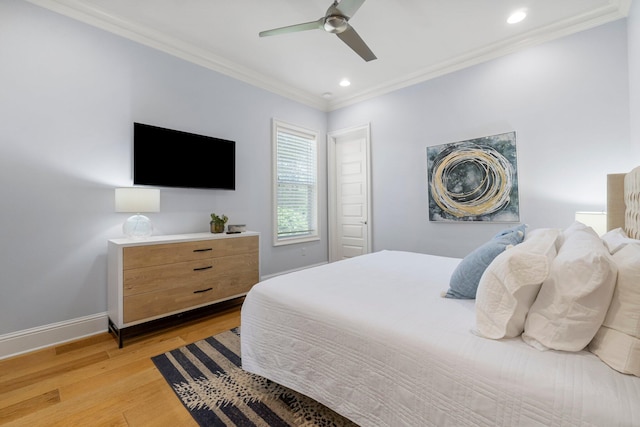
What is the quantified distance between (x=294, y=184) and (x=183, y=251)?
6.56 feet

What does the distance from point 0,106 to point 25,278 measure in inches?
51.3

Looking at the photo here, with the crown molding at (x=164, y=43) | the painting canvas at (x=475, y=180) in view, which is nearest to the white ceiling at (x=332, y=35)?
the crown molding at (x=164, y=43)

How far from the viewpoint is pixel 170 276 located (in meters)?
2.43

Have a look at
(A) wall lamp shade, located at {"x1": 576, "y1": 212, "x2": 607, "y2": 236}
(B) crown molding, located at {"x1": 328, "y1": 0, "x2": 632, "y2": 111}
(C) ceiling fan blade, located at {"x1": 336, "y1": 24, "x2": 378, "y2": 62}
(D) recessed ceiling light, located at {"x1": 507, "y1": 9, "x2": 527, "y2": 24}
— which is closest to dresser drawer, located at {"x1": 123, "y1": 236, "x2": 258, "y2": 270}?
(C) ceiling fan blade, located at {"x1": 336, "y1": 24, "x2": 378, "y2": 62}

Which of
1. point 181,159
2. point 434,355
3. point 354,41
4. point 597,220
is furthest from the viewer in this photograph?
point 181,159

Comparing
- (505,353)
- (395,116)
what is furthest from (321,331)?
(395,116)

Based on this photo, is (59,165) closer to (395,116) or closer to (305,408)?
(305,408)

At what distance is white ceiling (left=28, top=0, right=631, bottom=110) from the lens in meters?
2.31

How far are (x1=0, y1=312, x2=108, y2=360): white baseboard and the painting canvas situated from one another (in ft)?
11.9

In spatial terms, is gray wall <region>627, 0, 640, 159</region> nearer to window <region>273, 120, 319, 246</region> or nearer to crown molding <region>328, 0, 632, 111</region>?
crown molding <region>328, 0, 632, 111</region>

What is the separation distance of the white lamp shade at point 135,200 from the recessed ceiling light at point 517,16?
11.7 ft

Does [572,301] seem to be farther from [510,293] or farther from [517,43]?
[517,43]

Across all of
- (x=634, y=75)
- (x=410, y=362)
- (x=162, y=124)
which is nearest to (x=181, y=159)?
(x=162, y=124)

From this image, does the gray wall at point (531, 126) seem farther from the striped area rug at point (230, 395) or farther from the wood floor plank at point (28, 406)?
the wood floor plank at point (28, 406)
